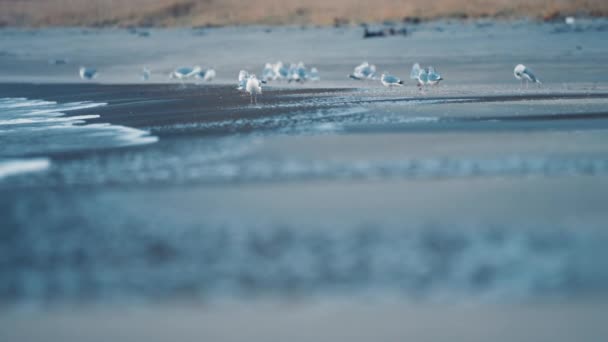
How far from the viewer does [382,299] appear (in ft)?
14.4

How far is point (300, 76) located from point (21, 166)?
1028cm

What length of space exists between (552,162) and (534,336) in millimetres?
3964

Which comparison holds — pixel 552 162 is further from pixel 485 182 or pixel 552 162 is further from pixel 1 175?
pixel 1 175

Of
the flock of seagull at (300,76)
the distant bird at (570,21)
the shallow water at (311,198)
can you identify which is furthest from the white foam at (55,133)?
the distant bird at (570,21)

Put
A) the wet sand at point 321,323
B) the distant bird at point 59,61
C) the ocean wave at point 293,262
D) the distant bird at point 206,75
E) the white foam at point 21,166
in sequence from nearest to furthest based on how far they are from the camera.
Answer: the wet sand at point 321,323 < the ocean wave at point 293,262 < the white foam at point 21,166 < the distant bird at point 206,75 < the distant bird at point 59,61

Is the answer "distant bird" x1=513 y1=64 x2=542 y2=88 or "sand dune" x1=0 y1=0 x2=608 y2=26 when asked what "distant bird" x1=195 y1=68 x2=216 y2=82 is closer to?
"distant bird" x1=513 y1=64 x2=542 y2=88

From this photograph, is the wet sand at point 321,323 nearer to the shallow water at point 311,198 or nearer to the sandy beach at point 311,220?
the sandy beach at point 311,220

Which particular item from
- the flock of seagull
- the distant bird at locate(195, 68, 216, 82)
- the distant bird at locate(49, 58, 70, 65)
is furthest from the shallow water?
the distant bird at locate(49, 58, 70, 65)

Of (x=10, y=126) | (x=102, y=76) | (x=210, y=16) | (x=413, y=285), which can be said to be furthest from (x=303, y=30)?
(x=413, y=285)

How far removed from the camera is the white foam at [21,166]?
8.20m

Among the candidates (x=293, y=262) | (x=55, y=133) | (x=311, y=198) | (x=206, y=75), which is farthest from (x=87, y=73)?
(x=293, y=262)

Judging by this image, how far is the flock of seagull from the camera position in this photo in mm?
15539

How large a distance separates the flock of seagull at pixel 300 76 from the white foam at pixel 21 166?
5965mm

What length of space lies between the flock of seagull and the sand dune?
15.9 meters
